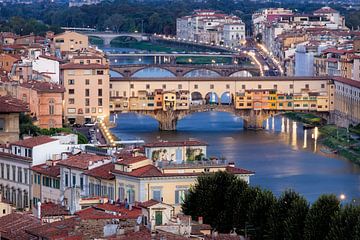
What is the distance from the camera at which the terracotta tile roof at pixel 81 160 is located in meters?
17.1

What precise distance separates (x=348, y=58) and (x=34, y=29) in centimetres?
2070

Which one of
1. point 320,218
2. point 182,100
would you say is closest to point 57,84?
point 182,100

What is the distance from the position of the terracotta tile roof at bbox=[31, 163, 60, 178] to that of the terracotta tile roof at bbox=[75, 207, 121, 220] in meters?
3.84

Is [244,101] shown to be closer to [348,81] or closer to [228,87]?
[228,87]

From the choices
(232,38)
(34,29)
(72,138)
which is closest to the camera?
(72,138)

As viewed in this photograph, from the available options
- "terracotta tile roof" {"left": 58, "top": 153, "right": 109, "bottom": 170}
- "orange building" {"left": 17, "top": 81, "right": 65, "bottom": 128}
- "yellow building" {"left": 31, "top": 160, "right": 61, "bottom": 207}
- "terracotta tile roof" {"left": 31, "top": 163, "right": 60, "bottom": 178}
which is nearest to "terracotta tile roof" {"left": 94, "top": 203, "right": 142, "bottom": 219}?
"terracotta tile roof" {"left": 58, "top": 153, "right": 109, "bottom": 170}

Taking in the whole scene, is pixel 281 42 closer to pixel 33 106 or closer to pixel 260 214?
pixel 33 106

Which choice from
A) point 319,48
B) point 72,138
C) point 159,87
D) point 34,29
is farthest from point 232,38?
point 72,138

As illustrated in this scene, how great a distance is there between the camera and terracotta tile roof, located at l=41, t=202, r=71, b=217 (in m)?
14.0

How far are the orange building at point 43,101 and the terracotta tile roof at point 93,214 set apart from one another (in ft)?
54.1

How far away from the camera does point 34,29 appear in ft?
206

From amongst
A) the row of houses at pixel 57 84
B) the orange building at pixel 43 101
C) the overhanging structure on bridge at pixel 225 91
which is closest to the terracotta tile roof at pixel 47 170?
the row of houses at pixel 57 84

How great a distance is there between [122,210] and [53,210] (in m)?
0.77

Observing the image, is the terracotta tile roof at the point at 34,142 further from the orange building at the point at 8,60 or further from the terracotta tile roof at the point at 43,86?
the orange building at the point at 8,60
